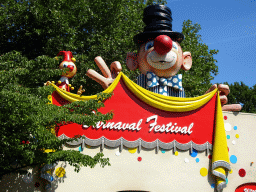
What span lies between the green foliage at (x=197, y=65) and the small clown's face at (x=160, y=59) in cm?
657

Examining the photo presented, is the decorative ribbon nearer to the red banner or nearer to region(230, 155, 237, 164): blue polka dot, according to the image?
the red banner

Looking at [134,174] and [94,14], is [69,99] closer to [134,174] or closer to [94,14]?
[134,174]

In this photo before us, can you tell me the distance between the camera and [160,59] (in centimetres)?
960

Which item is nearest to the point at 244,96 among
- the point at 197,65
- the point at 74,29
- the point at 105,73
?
the point at 197,65

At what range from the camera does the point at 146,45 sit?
9.98 metres

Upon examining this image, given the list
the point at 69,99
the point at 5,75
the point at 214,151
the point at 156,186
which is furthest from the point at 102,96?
the point at 214,151

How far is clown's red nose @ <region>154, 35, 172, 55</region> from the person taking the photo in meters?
9.30

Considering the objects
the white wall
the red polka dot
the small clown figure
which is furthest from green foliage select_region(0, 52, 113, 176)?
the red polka dot

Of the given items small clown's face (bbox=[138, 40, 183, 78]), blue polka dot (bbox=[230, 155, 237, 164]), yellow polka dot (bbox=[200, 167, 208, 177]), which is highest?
small clown's face (bbox=[138, 40, 183, 78])

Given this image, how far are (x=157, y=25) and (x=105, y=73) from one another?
7.03 ft

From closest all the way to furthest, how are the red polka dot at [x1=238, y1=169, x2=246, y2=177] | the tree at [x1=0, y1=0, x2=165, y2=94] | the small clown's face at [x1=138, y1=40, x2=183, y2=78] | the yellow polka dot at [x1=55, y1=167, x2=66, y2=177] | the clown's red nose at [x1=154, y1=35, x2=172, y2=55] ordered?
the yellow polka dot at [x1=55, y1=167, x2=66, y2=177] < the clown's red nose at [x1=154, y1=35, x2=172, y2=55] < the red polka dot at [x1=238, y1=169, x2=246, y2=177] < the small clown's face at [x1=138, y1=40, x2=183, y2=78] < the tree at [x1=0, y1=0, x2=165, y2=94]

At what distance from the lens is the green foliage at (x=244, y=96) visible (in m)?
31.7

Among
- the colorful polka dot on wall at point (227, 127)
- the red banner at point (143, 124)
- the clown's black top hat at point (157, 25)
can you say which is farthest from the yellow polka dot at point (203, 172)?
the clown's black top hat at point (157, 25)

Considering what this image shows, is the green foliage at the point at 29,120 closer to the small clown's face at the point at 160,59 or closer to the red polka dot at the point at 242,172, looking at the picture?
the small clown's face at the point at 160,59
